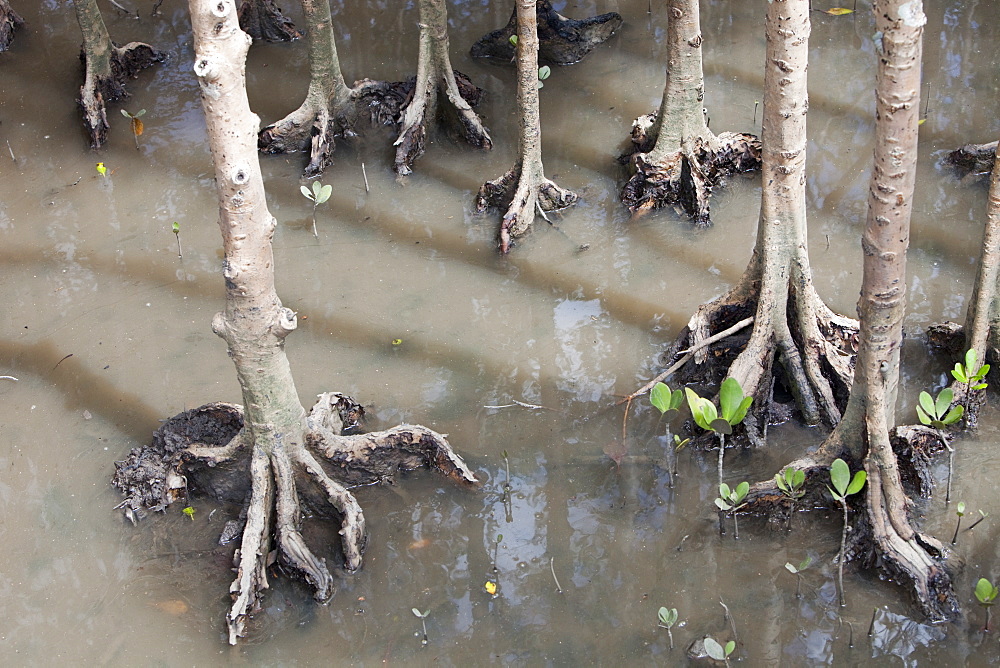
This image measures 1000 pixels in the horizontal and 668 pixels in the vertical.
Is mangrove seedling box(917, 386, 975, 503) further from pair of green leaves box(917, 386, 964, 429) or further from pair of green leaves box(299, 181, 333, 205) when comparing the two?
pair of green leaves box(299, 181, 333, 205)

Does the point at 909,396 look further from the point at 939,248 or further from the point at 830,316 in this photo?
the point at 939,248

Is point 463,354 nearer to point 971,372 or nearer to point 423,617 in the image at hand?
point 423,617

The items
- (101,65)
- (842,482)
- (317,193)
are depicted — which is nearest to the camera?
(842,482)

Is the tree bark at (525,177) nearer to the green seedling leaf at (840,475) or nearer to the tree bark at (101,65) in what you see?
the green seedling leaf at (840,475)

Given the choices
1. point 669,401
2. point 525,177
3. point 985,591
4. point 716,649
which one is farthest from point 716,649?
point 525,177

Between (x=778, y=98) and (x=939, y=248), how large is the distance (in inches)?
82.7

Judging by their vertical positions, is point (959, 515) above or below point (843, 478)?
below

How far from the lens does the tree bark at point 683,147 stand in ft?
25.1

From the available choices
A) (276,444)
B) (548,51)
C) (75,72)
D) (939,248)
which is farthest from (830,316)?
(75,72)

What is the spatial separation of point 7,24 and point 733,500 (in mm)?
9069

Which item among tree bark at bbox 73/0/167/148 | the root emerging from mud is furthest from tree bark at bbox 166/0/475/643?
tree bark at bbox 73/0/167/148

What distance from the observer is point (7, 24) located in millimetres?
10336

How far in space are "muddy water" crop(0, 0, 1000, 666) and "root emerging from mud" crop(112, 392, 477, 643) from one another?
0.44 feet

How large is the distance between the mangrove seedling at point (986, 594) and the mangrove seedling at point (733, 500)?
3.71ft
